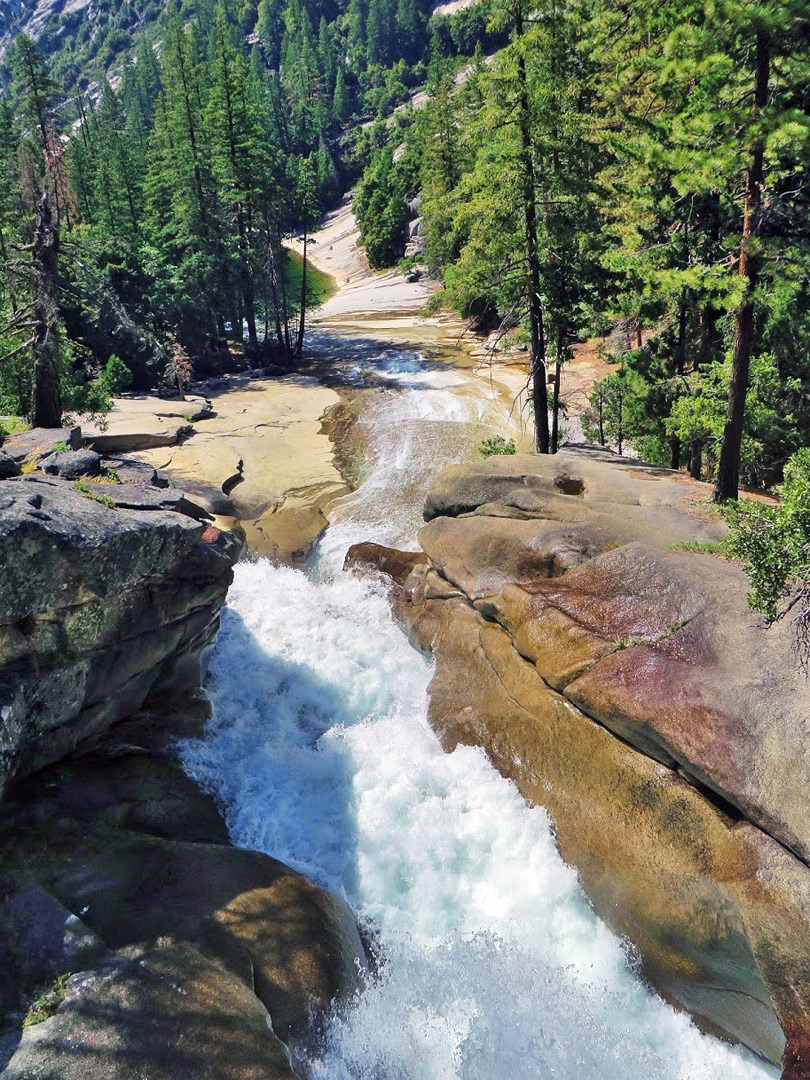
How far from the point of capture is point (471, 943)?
29.6ft

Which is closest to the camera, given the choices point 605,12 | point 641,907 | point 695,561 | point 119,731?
point 641,907

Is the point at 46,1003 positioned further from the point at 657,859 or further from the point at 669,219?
the point at 669,219

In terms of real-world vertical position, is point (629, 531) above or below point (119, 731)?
above

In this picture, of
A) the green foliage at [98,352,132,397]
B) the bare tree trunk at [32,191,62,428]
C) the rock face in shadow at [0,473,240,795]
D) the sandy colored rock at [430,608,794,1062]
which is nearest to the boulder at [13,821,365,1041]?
the rock face in shadow at [0,473,240,795]

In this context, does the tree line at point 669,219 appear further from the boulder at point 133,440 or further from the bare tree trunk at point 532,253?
the boulder at point 133,440

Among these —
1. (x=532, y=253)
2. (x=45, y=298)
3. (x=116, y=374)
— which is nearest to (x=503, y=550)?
(x=532, y=253)

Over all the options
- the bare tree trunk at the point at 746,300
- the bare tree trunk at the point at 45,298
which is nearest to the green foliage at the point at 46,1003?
the bare tree trunk at the point at 746,300

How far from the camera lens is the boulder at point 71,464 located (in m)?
12.3

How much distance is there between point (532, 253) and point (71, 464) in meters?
13.4

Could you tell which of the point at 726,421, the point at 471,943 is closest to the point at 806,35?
the point at 726,421

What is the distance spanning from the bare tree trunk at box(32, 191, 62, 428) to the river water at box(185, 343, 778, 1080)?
7.19 meters

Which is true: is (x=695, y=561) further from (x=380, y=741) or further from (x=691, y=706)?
(x=380, y=741)

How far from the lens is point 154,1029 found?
6.50 meters

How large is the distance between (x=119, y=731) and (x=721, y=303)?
12.6 m
